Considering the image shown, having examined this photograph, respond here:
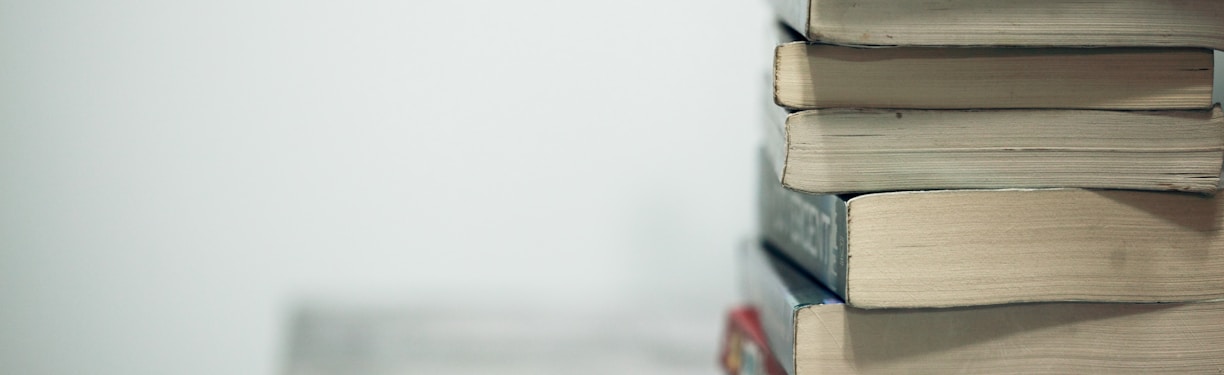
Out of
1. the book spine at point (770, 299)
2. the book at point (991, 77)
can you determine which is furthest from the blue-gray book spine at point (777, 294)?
the book at point (991, 77)

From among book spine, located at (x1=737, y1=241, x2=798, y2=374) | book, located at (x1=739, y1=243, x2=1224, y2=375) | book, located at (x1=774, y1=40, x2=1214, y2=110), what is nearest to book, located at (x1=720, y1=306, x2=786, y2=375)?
book spine, located at (x1=737, y1=241, x2=798, y2=374)

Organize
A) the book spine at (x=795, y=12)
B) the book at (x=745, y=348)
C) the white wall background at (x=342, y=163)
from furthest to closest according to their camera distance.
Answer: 1. the white wall background at (x=342, y=163)
2. the book at (x=745, y=348)
3. the book spine at (x=795, y=12)

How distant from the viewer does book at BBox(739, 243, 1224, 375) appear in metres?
0.55

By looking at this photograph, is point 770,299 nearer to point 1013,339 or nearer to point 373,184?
point 1013,339

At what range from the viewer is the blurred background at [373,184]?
2.68ft

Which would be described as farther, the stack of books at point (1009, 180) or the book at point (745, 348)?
the book at point (745, 348)

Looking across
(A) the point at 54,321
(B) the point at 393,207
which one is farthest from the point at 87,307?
(B) the point at 393,207

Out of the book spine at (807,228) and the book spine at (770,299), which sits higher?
the book spine at (807,228)

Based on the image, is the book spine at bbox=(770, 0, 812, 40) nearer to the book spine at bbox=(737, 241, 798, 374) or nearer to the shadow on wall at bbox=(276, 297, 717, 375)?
the book spine at bbox=(737, 241, 798, 374)

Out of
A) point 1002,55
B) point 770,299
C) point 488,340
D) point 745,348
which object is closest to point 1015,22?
point 1002,55

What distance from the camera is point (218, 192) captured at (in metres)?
0.85

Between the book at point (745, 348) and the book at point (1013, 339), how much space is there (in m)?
0.11

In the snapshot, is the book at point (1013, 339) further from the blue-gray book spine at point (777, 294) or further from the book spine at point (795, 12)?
the book spine at point (795, 12)

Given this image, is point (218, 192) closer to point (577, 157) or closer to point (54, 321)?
point (54, 321)
